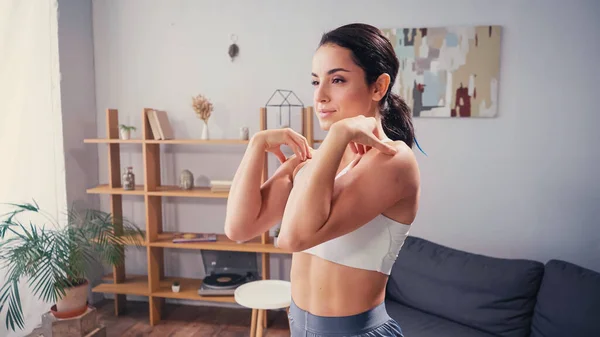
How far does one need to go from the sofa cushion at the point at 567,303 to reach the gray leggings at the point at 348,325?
1461 millimetres

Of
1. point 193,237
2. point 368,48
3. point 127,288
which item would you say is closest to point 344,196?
point 368,48

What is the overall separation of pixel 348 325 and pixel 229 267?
2.40 metres

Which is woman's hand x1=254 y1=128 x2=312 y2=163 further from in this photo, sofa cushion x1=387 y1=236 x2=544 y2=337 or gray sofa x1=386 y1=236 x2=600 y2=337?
sofa cushion x1=387 y1=236 x2=544 y2=337

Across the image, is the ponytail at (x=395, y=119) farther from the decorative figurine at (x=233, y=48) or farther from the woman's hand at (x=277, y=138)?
the decorative figurine at (x=233, y=48)

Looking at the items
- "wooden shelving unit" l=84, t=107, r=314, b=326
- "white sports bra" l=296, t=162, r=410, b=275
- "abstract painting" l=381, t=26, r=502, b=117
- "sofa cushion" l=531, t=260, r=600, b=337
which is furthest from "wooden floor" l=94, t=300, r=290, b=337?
"white sports bra" l=296, t=162, r=410, b=275

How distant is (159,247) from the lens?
3.21 metres

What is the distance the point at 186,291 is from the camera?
3084 mm

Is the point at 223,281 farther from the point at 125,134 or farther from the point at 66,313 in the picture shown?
the point at 125,134

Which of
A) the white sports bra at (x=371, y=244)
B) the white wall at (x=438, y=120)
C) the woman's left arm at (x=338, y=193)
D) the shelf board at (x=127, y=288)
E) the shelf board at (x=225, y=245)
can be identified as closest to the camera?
the woman's left arm at (x=338, y=193)

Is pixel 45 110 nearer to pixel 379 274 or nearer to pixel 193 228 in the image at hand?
pixel 193 228

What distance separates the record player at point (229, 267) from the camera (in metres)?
3.06

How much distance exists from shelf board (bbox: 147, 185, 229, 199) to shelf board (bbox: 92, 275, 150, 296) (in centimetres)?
71

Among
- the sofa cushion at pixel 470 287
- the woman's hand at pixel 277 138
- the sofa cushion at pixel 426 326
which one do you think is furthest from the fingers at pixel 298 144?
the sofa cushion at pixel 470 287

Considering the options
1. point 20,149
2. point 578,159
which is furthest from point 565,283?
point 20,149
